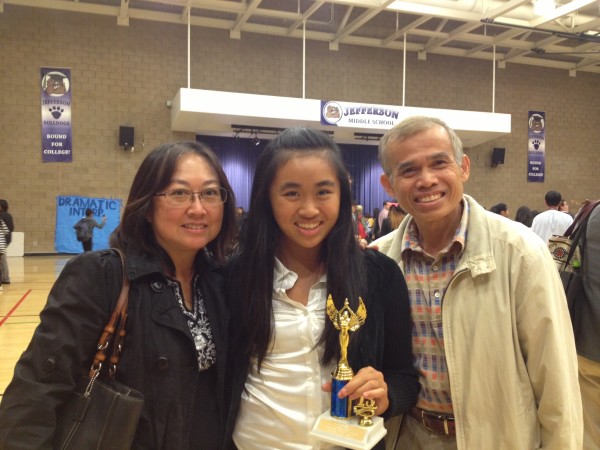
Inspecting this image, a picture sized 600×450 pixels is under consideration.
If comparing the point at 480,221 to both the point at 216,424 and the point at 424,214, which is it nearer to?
the point at 424,214

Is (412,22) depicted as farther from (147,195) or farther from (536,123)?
(147,195)

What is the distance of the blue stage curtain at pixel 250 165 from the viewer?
559 inches

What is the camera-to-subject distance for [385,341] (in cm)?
156

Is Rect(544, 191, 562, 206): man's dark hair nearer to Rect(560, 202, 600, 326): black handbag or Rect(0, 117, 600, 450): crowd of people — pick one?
Rect(560, 202, 600, 326): black handbag

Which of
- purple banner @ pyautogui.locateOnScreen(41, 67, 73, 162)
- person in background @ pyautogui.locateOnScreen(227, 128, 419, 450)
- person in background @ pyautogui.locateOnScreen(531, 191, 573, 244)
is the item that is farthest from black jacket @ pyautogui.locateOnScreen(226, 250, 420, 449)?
purple banner @ pyautogui.locateOnScreen(41, 67, 73, 162)

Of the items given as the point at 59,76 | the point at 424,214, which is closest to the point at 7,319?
the point at 424,214

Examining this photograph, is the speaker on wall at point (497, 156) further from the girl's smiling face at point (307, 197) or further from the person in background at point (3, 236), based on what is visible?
the girl's smiling face at point (307, 197)

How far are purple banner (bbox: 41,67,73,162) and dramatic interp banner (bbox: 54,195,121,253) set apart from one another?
1.14 m

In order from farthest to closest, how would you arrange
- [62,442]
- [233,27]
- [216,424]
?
[233,27] → [216,424] → [62,442]

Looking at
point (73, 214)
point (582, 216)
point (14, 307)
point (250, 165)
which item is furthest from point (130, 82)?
point (582, 216)

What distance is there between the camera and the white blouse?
4.62 ft

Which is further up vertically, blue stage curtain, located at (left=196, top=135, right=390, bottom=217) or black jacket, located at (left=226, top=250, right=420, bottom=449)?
blue stage curtain, located at (left=196, top=135, right=390, bottom=217)

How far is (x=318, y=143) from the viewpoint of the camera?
1487mm

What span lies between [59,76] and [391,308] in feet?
43.5
